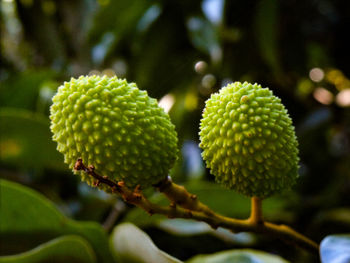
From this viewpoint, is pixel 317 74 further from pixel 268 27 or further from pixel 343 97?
pixel 268 27

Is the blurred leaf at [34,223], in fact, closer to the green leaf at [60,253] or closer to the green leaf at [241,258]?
the green leaf at [60,253]

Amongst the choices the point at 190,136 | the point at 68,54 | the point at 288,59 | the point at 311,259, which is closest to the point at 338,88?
the point at 288,59

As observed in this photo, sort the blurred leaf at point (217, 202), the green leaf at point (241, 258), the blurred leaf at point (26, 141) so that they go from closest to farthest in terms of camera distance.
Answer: the green leaf at point (241, 258) < the blurred leaf at point (217, 202) < the blurred leaf at point (26, 141)

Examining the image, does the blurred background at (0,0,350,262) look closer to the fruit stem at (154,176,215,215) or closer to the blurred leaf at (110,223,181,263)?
the blurred leaf at (110,223,181,263)

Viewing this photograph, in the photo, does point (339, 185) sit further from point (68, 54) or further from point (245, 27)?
point (68, 54)

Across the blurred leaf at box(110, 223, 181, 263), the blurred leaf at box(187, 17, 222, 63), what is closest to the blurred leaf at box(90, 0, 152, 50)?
the blurred leaf at box(187, 17, 222, 63)

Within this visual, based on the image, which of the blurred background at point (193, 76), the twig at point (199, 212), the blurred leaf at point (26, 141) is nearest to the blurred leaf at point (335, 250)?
the twig at point (199, 212)
